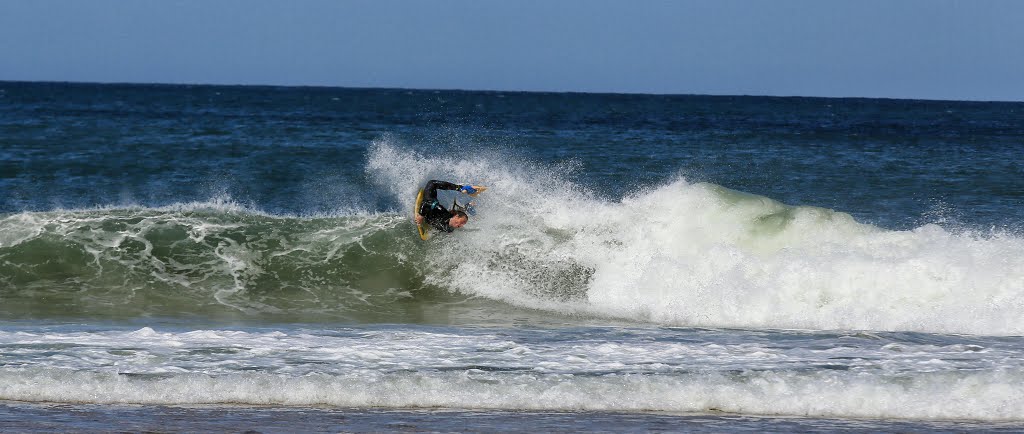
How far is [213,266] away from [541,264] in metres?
4.69

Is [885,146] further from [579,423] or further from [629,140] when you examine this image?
[579,423]

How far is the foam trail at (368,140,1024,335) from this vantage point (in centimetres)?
1315

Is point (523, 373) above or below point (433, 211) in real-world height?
below

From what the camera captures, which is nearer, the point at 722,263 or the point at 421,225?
the point at 722,263

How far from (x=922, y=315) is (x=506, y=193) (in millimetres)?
7151

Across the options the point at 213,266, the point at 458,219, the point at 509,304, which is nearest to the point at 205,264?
the point at 213,266

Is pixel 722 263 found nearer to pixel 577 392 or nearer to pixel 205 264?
pixel 577 392

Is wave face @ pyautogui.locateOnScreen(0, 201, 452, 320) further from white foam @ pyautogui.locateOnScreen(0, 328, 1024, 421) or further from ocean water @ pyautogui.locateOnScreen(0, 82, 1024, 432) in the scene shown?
white foam @ pyautogui.locateOnScreen(0, 328, 1024, 421)

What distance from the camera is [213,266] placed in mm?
16109

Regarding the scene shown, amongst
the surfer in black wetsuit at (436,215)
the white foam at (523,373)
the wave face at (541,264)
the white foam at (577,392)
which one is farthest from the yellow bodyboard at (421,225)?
the white foam at (577,392)

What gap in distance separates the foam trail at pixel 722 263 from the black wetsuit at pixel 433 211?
0.82 meters

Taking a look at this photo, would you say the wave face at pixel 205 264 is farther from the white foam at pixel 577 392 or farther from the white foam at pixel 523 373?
the white foam at pixel 577 392

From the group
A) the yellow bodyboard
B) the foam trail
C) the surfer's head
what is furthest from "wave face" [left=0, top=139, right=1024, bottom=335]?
the surfer's head

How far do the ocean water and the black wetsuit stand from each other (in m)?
0.84
